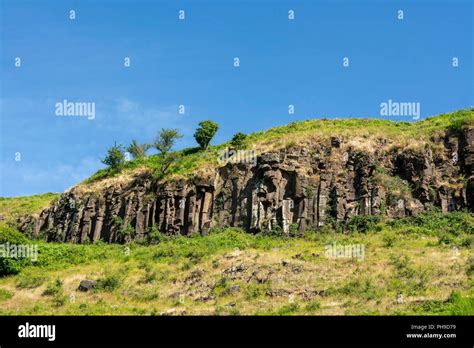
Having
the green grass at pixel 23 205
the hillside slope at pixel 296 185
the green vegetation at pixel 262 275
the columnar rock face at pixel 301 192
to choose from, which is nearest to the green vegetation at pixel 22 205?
the green grass at pixel 23 205

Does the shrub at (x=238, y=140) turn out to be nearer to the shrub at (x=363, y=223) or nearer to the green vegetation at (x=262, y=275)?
the green vegetation at (x=262, y=275)

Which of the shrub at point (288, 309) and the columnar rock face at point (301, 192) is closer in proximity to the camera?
the shrub at point (288, 309)

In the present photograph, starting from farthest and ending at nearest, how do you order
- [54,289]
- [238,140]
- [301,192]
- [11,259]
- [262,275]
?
1. [238,140]
2. [301,192]
3. [11,259]
4. [54,289]
5. [262,275]

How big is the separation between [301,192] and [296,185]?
2.74 feet

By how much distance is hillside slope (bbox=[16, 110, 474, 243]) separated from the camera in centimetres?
5684

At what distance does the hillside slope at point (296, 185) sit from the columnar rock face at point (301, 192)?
0.09 metres

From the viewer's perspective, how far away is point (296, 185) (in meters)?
58.9

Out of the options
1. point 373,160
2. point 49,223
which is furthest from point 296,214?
point 49,223

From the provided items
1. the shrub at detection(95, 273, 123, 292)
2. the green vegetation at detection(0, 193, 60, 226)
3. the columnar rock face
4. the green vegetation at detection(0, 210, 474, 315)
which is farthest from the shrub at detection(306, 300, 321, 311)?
the green vegetation at detection(0, 193, 60, 226)

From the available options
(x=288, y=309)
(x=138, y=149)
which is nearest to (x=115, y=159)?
(x=138, y=149)

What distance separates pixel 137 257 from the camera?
5641cm

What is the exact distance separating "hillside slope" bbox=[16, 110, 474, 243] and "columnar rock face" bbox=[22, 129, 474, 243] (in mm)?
88

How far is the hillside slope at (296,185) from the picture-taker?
56.8m
